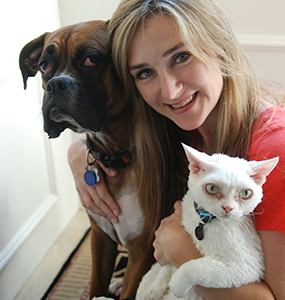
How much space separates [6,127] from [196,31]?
2.95 feet

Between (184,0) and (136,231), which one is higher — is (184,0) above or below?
above

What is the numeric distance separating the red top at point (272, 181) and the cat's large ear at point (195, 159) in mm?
170

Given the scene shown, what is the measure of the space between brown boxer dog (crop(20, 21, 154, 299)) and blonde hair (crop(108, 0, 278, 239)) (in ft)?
0.19

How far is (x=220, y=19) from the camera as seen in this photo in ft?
3.21

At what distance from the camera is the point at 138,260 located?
124 centimetres

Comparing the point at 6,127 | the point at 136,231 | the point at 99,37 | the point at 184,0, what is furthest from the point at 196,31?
the point at 6,127

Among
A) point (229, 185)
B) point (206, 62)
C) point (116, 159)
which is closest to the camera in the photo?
point (229, 185)

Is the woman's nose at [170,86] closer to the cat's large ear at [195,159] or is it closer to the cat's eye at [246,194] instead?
the cat's large ear at [195,159]

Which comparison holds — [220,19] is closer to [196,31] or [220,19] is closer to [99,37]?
[196,31]

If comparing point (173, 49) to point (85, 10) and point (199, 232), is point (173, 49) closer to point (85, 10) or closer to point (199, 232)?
point (199, 232)

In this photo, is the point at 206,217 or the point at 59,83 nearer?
the point at 206,217

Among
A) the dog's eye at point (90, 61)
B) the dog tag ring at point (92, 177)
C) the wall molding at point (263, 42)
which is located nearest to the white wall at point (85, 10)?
the wall molding at point (263, 42)

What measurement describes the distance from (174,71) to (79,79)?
29 centimetres

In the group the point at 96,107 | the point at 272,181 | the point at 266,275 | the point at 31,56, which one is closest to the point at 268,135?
the point at 272,181
